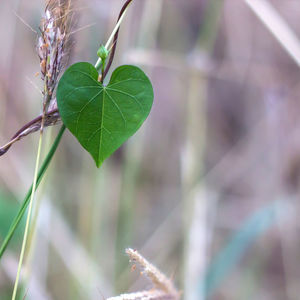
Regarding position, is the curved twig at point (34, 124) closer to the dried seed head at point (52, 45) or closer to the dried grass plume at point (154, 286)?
the dried seed head at point (52, 45)

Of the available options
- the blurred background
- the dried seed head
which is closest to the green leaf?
the dried seed head

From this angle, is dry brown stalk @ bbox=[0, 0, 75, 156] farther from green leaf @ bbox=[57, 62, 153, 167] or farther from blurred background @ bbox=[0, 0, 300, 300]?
blurred background @ bbox=[0, 0, 300, 300]

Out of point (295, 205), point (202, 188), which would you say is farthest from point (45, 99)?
point (295, 205)

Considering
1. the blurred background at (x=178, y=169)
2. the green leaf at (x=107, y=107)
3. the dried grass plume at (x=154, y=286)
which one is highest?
the blurred background at (x=178, y=169)

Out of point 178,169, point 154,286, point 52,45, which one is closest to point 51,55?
point 52,45

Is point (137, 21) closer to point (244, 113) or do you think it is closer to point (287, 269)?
point (244, 113)

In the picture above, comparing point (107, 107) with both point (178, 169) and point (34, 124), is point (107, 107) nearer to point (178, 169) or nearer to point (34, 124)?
point (34, 124)

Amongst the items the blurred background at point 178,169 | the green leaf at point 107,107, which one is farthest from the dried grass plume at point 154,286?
the blurred background at point 178,169
